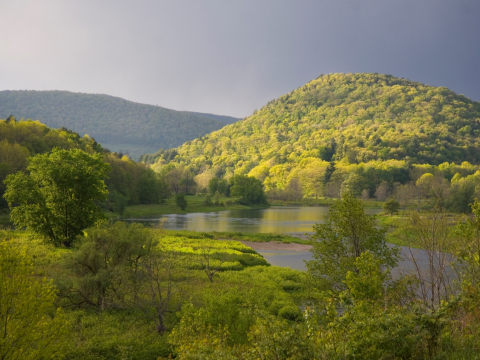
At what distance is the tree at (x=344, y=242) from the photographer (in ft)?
64.1

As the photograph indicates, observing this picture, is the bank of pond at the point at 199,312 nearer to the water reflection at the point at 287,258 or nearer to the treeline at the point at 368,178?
the water reflection at the point at 287,258

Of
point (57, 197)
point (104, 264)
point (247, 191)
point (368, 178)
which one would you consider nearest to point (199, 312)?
point (104, 264)

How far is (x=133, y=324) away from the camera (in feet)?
53.1

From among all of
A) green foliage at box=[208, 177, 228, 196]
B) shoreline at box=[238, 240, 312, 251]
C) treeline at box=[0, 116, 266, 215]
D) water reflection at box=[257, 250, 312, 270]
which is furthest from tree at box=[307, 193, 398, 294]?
green foliage at box=[208, 177, 228, 196]

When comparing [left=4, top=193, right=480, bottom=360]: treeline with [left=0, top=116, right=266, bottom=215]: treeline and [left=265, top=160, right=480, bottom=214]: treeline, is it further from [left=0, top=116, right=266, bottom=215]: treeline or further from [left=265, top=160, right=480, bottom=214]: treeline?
[left=265, top=160, right=480, bottom=214]: treeline

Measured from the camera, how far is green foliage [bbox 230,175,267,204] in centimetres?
13000

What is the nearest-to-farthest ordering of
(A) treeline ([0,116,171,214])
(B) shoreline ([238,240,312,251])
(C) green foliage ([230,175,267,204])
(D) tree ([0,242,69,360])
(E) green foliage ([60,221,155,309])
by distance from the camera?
1. (D) tree ([0,242,69,360])
2. (E) green foliage ([60,221,155,309])
3. (B) shoreline ([238,240,312,251])
4. (A) treeline ([0,116,171,214])
5. (C) green foliage ([230,175,267,204])

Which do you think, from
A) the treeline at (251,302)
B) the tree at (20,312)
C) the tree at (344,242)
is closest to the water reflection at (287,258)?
the treeline at (251,302)

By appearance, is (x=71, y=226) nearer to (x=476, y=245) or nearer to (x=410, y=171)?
(x=476, y=245)

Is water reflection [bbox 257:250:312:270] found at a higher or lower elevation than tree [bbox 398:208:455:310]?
lower

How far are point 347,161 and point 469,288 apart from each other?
18602cm

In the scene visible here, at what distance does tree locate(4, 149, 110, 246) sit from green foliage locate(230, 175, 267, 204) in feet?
312

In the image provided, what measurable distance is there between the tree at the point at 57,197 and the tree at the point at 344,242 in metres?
24.9

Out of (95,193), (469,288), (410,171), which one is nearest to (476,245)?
(469,288)
